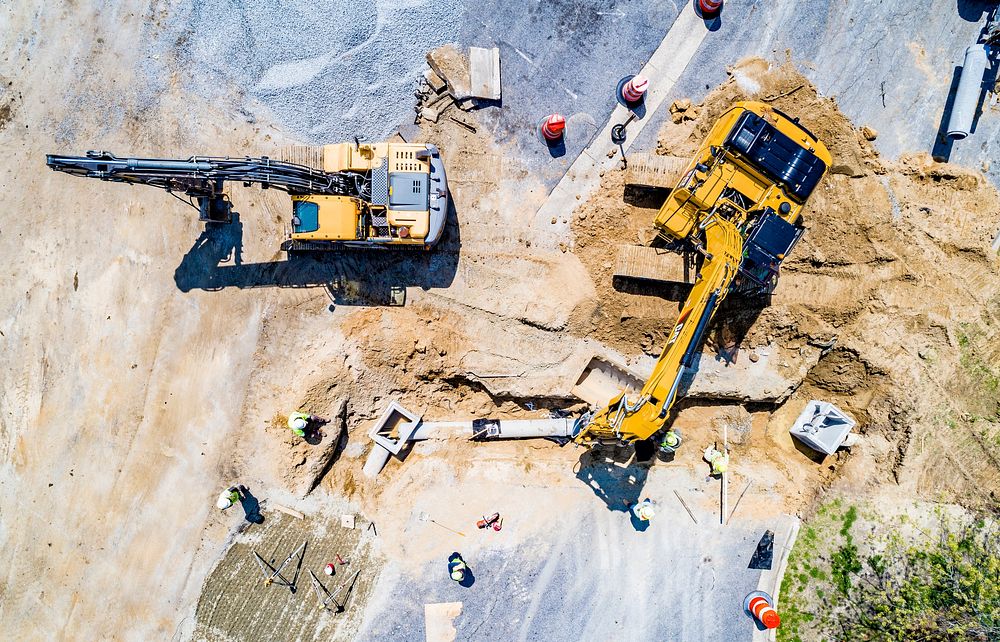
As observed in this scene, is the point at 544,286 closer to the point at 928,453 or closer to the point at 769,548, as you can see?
the point at 769,548

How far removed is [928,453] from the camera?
56.8 ft

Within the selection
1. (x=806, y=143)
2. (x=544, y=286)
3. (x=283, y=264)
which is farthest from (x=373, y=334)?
(x=806, y=143)

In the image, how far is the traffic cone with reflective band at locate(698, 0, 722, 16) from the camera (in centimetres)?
1712

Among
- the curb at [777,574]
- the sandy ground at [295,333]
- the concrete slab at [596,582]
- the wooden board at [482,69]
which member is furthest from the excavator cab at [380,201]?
the curb at [777,574]

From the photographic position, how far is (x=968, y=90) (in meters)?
17.0

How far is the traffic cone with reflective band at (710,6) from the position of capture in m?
17.1

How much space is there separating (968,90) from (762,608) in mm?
16520

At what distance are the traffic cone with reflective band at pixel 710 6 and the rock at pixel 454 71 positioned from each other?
7286mm

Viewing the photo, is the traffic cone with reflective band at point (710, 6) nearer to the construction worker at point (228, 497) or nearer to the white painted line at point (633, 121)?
the white painted line at point (633, 121)

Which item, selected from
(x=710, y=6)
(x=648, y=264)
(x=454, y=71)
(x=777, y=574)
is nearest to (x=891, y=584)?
(x=777, y=574)

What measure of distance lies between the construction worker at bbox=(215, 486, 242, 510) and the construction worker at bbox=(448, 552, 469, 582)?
21.6ft

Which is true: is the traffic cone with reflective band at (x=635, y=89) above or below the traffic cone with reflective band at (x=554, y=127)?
above

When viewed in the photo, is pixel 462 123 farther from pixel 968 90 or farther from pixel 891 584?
pixel 891 584

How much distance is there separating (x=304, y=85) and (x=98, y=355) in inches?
397
